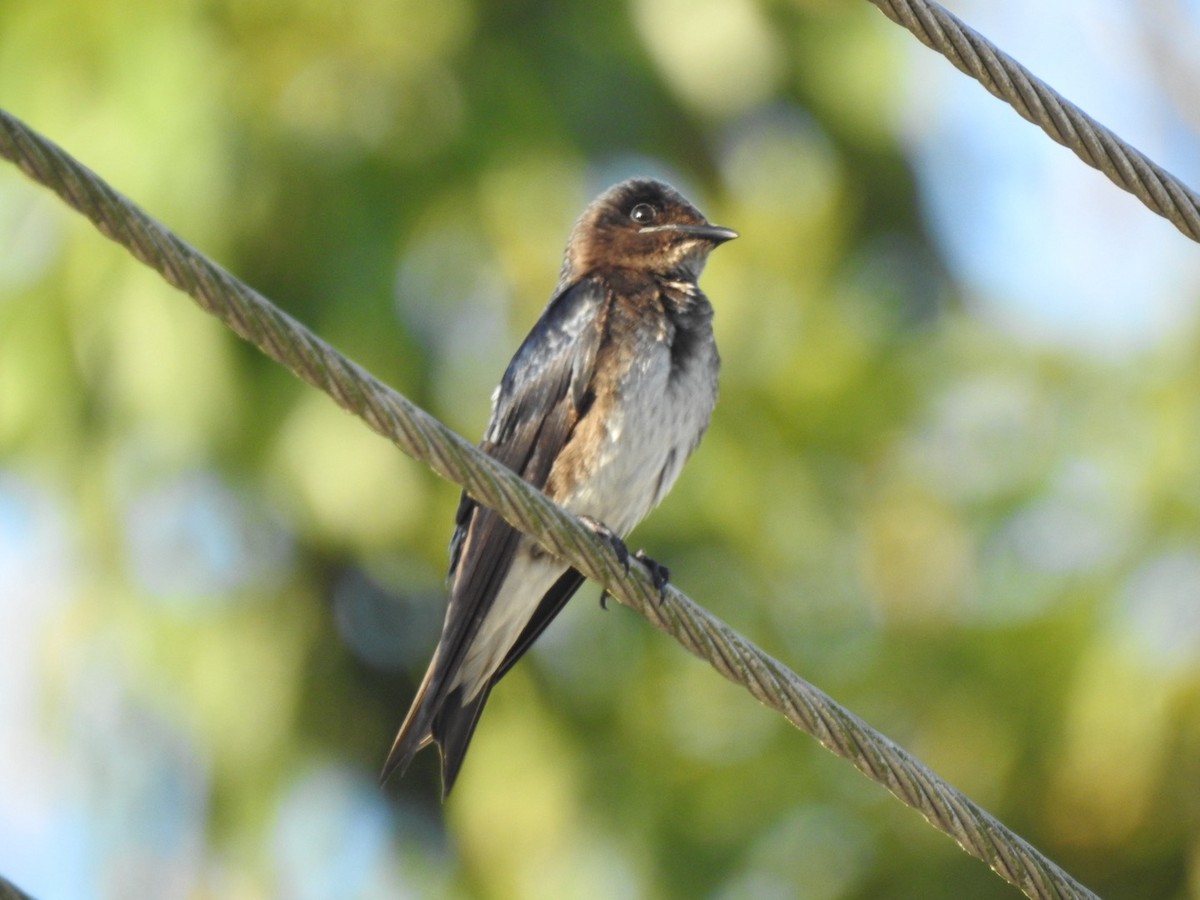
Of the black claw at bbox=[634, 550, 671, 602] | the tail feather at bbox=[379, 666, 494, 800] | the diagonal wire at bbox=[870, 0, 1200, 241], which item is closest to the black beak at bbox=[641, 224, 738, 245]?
the black claw at bbox=[634, 550, 671, 602]

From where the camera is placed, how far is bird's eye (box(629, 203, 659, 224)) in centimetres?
666

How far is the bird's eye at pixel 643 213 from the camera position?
666cm

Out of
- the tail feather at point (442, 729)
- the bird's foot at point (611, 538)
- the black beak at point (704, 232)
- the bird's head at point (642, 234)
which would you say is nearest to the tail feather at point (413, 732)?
the tail feather at point (442, 729)

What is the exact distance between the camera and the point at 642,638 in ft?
29.0

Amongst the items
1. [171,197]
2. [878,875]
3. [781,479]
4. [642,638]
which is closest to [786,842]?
[878,875]

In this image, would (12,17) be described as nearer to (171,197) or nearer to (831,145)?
(171,197)

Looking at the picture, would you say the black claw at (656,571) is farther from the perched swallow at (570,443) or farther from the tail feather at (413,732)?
the tail feather at (413,732)

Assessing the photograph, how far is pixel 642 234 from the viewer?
6469mm

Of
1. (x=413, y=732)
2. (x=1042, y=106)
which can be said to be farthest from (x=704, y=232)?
(x=1042, y=106)

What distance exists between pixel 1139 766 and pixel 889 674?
4.48 feet

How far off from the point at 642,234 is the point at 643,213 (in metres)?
0.23

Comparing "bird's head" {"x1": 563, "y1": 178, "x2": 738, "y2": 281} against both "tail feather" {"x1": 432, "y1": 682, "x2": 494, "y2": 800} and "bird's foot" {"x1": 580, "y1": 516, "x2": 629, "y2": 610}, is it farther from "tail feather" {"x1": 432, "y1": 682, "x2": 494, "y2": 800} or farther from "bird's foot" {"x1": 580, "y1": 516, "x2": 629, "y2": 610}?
"tail feather" {"x1": 432, "y1": 682, "x2": 494, "y2": 800}

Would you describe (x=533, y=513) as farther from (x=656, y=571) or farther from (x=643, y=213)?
(x=643, y=213)

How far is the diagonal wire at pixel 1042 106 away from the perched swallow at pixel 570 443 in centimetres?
194
